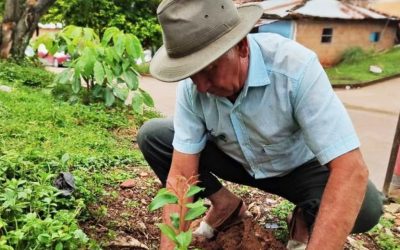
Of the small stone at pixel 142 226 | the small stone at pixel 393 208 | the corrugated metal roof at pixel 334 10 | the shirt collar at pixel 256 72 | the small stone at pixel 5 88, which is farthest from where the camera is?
the corrugated metal roof at pixel 334 10

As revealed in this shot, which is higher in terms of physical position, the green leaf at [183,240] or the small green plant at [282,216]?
the green leaf at [183,240]

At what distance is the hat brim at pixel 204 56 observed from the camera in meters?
1.65

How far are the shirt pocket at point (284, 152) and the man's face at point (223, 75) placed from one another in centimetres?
34

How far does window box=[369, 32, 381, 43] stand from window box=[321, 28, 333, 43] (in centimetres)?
156

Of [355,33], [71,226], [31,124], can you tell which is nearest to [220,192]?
[71,226]

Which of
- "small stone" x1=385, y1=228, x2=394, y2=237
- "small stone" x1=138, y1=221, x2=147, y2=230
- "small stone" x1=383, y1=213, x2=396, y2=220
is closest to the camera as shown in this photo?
"small stone" x1=138, y1=221, x2=147, y2=230

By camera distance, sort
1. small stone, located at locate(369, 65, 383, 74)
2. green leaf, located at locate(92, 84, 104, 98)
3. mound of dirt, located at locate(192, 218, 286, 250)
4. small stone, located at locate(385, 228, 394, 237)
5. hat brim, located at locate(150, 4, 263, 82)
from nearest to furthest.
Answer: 1. hat brim, located at locate(150, 4, 263, 82)
2. mound of dirt, located at locate(192, 218, 286, 250)
3. small stone, located at locate(385, 228, 394, 237)
4. green leaf, located at locate(92, 84, 104, 98)
5. small stone, located at locate(369, 65, 383, 74)

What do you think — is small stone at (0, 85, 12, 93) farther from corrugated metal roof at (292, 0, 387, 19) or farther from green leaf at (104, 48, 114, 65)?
corrugated metal roof at (292, 0, 387, 19)

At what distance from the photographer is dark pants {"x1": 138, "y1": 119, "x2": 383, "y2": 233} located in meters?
2.20

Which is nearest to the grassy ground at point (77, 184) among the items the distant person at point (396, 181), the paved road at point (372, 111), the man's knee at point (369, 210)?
the man's knee at point (369, 210)

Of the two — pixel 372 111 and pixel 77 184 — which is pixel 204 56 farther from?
pixel 372 111

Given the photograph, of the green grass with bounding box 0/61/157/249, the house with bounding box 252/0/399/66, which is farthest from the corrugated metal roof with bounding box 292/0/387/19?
the green grass with bounding box 0/61/157/249

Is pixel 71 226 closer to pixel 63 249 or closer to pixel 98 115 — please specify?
pixel 63 249

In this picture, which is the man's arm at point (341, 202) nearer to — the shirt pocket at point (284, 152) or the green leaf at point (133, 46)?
the shirt pocket at point (284, 152)
